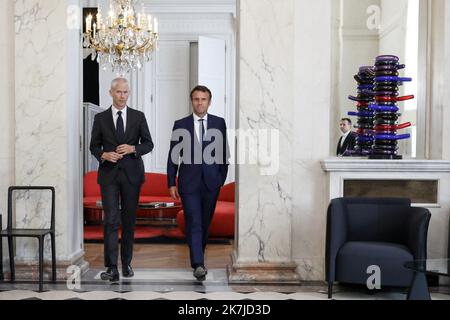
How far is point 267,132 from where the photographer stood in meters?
4.88

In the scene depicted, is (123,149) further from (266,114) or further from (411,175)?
(411,175)

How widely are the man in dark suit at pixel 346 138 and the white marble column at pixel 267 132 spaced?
0.75m

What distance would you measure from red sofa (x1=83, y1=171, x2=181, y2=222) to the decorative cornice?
3.84 meters

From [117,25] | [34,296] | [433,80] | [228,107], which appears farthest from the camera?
[228,107]

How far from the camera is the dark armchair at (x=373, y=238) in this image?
422cm

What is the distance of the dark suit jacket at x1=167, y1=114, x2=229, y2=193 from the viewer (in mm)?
4906

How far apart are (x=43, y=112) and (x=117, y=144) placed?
720 mm

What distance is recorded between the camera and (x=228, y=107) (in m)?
11.0

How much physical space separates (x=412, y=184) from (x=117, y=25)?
5316 millimetres

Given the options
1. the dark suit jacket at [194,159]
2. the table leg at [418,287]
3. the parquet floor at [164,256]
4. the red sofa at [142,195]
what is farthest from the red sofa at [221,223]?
the table leg at [418,287]

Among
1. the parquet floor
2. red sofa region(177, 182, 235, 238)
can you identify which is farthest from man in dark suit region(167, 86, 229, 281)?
red sofa region(177, 182, 235, 238)
